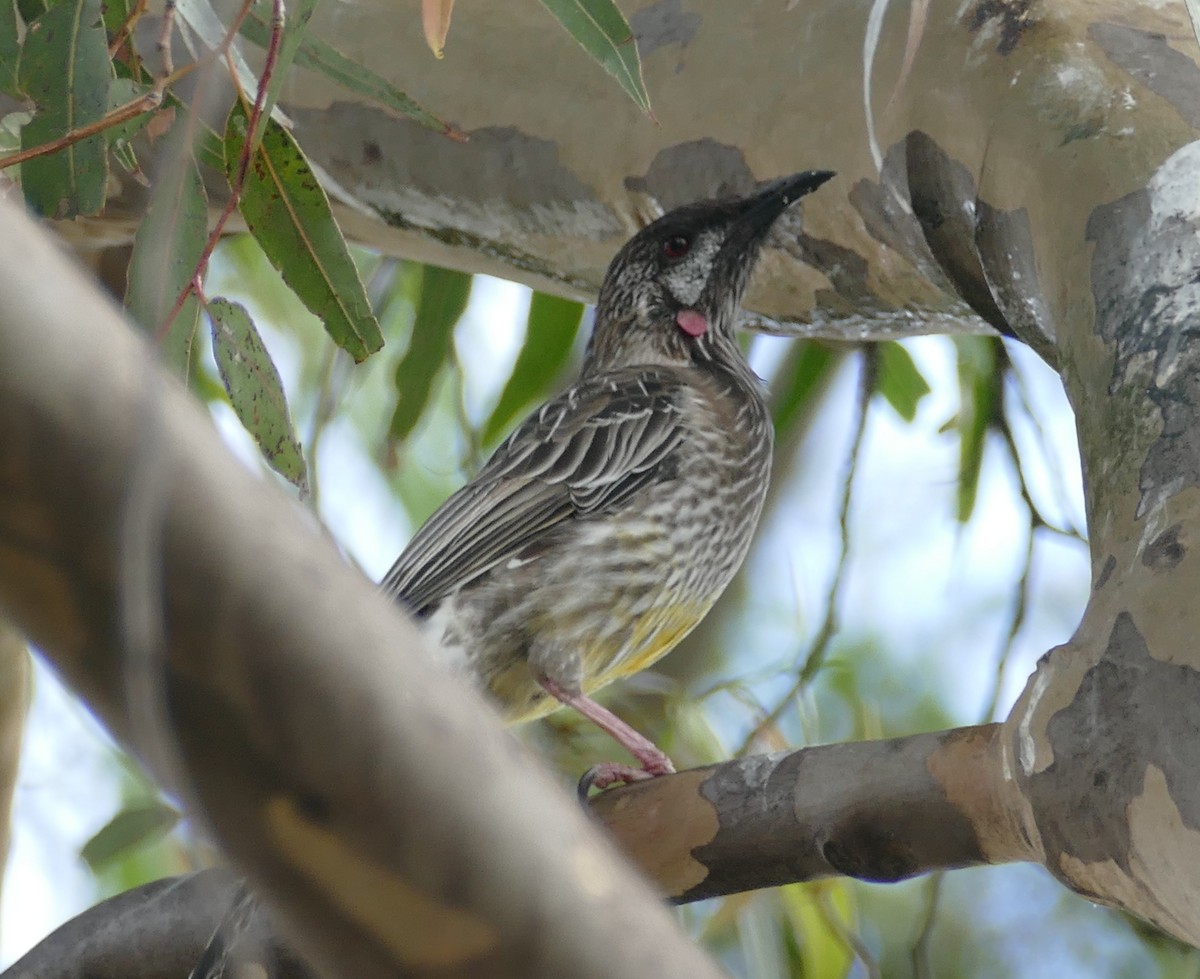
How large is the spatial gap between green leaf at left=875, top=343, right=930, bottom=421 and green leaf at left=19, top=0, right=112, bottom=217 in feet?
6.25

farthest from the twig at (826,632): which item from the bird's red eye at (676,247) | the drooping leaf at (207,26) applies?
the drooping leaf at (207,26)

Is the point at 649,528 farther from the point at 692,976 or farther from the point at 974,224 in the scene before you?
the point at 692,976

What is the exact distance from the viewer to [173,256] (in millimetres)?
1486

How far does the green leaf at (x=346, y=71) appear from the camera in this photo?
5.66 ft

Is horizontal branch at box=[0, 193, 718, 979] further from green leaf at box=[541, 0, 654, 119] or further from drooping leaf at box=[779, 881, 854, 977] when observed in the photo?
drooping leaf at box=[779, 881, 854, 977]

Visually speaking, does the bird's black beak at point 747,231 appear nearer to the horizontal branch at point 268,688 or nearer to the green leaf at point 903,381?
the green leaf at point 903,381

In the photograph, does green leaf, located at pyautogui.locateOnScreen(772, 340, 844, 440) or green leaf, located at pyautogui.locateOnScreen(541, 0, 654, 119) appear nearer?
green leaf, located at pyautogui.locateOnScreen(541, 0, 654, 119)

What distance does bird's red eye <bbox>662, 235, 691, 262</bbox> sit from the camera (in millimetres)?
2619

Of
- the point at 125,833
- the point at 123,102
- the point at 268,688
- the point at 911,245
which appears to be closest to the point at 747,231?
the point at 911,245

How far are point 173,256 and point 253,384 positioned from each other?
0.64 feet

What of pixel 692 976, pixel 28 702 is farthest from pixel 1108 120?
pixel 28 702

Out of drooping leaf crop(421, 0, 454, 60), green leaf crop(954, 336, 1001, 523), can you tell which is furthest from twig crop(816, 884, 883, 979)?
drooping leaf crop(421, 0, 454, 60)

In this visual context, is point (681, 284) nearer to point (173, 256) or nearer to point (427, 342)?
point (427, 342)

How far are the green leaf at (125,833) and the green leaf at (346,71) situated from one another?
119cm
